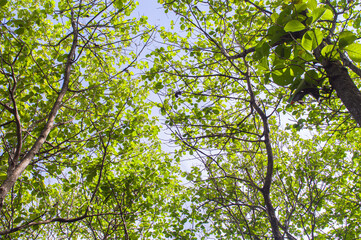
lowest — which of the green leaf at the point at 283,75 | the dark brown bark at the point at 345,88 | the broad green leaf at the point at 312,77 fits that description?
the dark brown bark at the point at 345,88

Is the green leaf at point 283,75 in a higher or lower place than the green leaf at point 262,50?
lower

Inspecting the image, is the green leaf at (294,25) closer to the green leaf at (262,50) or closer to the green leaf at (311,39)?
the green leaf at (311,39)

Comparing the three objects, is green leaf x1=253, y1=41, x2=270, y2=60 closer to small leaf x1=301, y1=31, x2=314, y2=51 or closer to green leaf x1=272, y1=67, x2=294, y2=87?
green leaf x1=272, y1=67, x2=294, y2=87

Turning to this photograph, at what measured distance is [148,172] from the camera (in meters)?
4.88

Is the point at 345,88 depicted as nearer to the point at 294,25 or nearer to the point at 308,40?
the point at 308,40

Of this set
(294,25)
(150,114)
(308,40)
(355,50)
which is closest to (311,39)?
(308,40)

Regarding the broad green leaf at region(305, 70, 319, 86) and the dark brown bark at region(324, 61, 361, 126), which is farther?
the broad green leaf at region(305, 70, 319, 86)

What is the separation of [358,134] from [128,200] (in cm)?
752

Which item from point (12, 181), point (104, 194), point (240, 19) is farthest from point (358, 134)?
point (12, 181)

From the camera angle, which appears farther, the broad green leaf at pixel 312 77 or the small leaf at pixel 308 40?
the broad green leaf at pixel 312 77

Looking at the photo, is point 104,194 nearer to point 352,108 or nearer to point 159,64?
point 159,64

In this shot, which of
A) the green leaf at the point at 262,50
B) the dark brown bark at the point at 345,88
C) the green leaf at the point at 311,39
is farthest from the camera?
the green leaf at the point at 262,50

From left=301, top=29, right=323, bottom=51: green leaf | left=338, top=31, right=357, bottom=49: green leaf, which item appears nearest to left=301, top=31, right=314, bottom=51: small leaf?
left=301, top=29, right=323, bottom=51: green leaf

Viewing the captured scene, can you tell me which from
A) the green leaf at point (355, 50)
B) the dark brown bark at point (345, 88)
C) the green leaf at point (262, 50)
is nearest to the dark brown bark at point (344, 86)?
the dark brown bark at point (345, 88)
